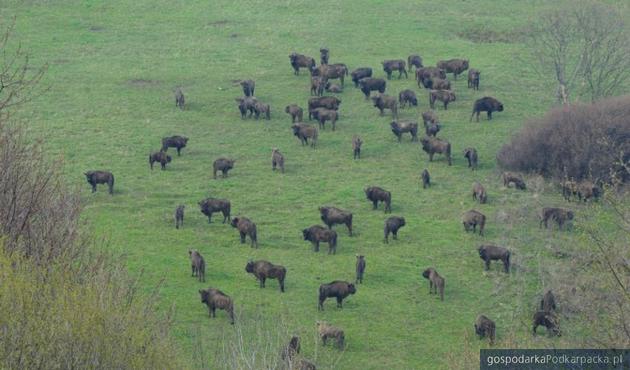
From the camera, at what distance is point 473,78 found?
2388 inches

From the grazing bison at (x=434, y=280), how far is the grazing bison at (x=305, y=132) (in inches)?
559

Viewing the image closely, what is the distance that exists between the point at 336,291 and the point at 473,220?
8.23 metres

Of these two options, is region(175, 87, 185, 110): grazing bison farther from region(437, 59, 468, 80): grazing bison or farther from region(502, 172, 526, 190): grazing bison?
region(502, 172, 526, 190): grazing bison

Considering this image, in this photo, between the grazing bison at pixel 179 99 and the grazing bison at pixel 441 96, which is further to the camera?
the grazing bison at pixel 179 99

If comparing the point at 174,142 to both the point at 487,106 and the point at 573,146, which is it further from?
the point at 573,146

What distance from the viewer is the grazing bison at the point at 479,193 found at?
47.1 metres

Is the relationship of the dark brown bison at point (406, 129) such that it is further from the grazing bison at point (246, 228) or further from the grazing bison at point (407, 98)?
the grazing bison at point (246, 228)

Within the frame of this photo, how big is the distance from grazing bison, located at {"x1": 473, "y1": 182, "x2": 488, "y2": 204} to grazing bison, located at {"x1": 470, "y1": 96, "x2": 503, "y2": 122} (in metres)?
9.44

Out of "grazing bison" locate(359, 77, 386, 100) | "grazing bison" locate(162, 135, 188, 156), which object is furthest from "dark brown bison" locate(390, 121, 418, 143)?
"grazing bison" locate(162, 135, 188, 156)

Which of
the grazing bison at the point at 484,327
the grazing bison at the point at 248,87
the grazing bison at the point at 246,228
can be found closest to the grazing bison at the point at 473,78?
the grazing bison at the point at 248,87

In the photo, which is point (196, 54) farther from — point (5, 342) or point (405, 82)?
point (5, 342)

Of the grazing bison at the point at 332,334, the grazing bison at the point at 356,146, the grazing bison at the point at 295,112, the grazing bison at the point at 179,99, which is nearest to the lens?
the grazing bison at the point at 332,334

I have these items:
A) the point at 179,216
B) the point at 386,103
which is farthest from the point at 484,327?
the point at 386,103

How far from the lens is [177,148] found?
5256 cm
